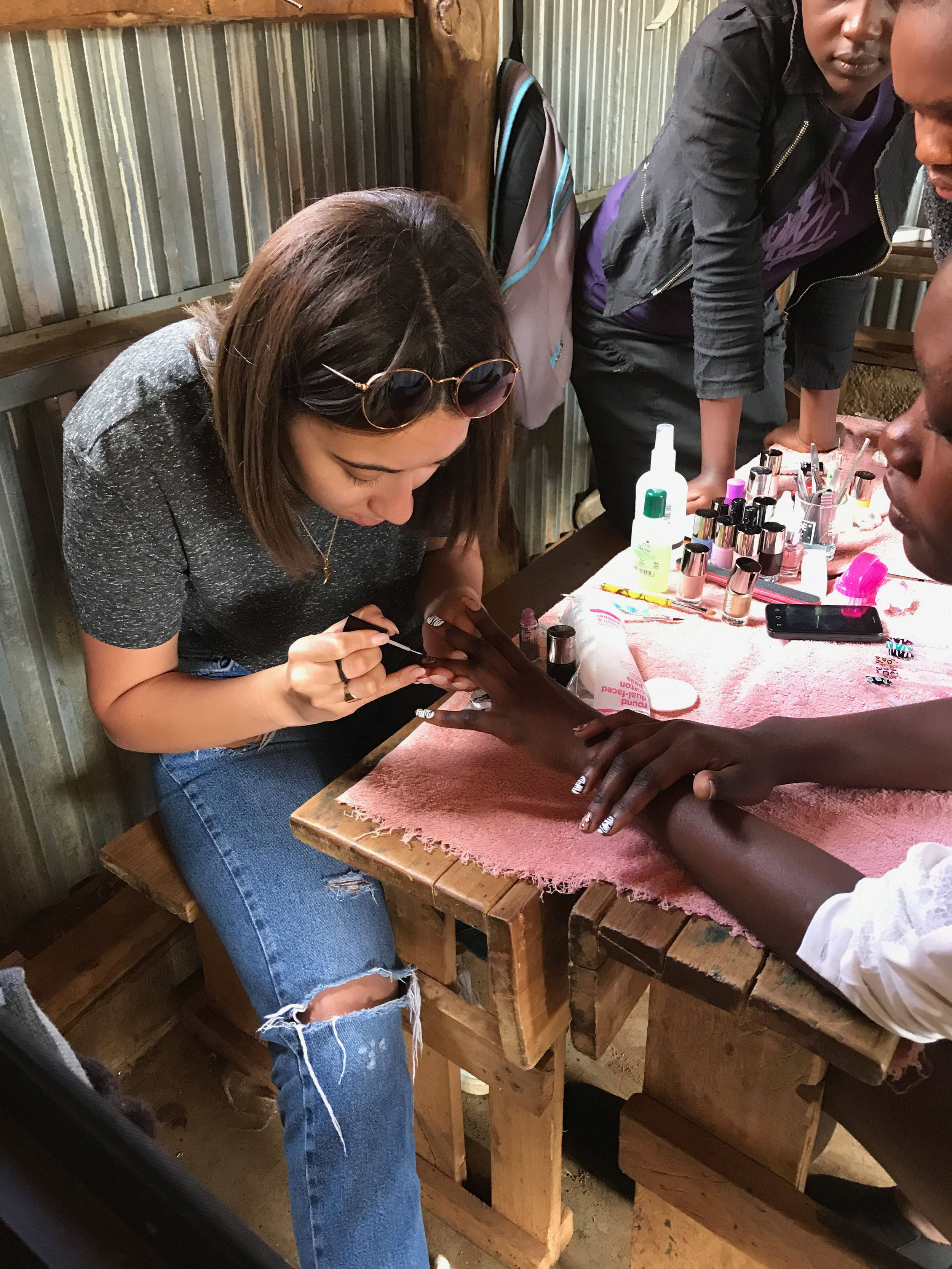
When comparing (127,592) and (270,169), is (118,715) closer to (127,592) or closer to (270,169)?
(127,592)

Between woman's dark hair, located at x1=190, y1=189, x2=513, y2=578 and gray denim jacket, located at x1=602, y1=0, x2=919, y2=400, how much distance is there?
79 centimetres

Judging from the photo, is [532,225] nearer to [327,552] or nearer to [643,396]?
[643,396]

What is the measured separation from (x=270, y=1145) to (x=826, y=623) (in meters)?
1.32

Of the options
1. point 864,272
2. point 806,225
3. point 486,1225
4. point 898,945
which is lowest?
Result: point 486,1225

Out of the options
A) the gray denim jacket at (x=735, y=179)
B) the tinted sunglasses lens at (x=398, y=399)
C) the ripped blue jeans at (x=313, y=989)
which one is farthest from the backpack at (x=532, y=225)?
the ripped blue jeans at (x=313, y=989)

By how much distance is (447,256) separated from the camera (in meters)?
1.04

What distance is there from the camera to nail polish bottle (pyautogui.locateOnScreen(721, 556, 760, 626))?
1.36 metres

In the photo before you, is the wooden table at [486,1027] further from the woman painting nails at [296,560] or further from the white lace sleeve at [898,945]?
the white lace sleeve at [898,945]

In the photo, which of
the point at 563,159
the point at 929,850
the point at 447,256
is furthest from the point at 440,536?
the point at 563,159

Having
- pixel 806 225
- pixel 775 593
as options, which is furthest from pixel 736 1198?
pixel 806 225

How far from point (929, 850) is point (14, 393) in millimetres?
1250

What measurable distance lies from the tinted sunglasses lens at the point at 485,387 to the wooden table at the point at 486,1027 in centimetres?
40

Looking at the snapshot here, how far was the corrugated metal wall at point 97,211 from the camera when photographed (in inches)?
50.8

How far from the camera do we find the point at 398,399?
99cm
